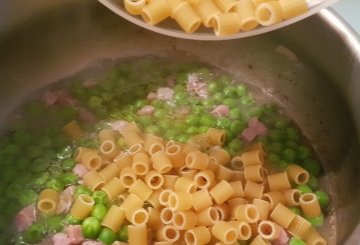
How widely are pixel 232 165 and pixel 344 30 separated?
0.37m

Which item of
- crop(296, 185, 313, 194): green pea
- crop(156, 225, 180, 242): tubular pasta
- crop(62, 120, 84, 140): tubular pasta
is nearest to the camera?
crop(156, 225, 180, 242): tubular pasta

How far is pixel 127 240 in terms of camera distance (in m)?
1.15

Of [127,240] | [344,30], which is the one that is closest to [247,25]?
[344,30]

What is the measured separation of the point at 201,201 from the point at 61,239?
289 mm

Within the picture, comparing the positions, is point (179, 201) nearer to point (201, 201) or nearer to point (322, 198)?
point (201, 201)

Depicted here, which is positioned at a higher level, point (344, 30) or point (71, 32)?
point (344, 30)

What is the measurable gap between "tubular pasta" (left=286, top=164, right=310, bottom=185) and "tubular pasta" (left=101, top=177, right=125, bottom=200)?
0.36 metres

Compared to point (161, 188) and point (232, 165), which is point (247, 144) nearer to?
point (232, 165)

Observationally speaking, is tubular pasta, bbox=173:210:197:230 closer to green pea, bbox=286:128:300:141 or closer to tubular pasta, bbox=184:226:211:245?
tubular pasta, bbox=184:226:211:245

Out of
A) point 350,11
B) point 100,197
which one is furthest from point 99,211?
point 350,11

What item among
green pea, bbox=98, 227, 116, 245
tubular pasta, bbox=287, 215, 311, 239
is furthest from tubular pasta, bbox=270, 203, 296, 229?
green pea, bbox=98, 227, 116, 245

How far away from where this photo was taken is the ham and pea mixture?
3.87 feet

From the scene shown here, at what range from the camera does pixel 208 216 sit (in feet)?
3.66

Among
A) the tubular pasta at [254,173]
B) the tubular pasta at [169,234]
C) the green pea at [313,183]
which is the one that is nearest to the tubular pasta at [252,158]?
the tubular pasta at [254,173]
